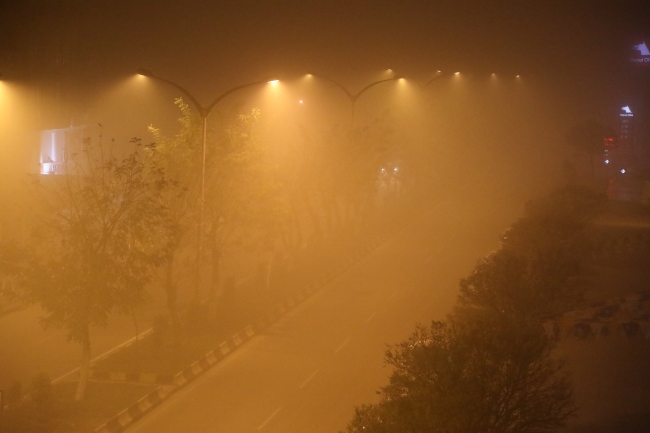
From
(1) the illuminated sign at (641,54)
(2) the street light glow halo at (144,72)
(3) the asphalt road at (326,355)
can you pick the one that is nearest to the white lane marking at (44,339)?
(3) the asphalt road at (326,355)

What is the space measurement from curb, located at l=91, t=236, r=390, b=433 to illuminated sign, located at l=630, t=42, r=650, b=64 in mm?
77208

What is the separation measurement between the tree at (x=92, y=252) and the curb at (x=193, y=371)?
138 centimetres

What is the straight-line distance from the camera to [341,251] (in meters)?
34.2

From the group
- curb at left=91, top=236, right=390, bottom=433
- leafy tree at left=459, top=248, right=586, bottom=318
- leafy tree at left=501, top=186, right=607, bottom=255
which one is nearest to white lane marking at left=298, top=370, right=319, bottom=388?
curb at left=91, top=236, right=390, bottom=433

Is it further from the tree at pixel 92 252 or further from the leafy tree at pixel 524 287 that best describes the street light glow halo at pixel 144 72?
the leafy tree at pixel 524 287

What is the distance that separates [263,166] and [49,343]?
814 centimetres

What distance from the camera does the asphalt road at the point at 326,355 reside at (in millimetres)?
Answer: 14352

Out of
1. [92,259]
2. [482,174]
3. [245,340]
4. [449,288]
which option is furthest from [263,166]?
[482,174]

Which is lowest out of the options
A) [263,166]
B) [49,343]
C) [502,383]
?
[49,343]

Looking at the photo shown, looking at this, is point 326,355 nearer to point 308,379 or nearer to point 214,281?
point 308,379

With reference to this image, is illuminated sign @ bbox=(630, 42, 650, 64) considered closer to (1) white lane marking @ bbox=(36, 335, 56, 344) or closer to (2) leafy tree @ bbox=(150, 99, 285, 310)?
(2) leafy tree @ bbox=(150, 99, 285, 310)

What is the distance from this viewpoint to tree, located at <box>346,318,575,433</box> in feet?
27.2

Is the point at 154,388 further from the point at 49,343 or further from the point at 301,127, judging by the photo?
the point at 301,127

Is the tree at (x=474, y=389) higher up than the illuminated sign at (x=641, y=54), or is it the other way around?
the illuminated sign at (x=641, y=54)
